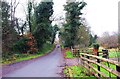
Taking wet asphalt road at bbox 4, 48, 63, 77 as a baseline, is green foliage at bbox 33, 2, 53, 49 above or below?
above

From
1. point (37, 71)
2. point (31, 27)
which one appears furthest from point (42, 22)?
point (37, 71)

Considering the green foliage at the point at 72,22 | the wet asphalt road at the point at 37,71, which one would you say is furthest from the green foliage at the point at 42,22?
the wet asphalt road at the point at 37,71

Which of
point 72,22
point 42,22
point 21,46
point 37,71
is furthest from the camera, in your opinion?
point 72,22

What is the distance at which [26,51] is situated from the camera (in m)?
39.4

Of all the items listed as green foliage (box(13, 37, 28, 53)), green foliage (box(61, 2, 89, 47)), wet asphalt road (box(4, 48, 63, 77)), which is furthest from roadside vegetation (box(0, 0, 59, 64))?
wet asphalt road (box(4, 48, 63, 77))

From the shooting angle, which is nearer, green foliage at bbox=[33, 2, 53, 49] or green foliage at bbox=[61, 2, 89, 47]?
green foliage at bbox=[33, 2, 53, 49]

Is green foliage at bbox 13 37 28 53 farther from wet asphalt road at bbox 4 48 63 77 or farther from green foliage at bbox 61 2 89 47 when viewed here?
wet asphalt road at bbox 4 48 63 77

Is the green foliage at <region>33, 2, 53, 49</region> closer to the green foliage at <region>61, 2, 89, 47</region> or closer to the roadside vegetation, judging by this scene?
the roadside vegetation

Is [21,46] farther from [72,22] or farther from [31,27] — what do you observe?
[72,22]

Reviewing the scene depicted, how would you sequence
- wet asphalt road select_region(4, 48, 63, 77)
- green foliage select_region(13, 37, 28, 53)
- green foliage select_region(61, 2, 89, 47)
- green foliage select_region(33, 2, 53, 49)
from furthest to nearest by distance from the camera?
green foliage select_region(61, 2, 89, 47)
green foliage select_region(33, 2, 53, 49)
green foliage select_region(13, 37, 28, 53)
wet asphalt road select_region(4, 48, 63, 77)

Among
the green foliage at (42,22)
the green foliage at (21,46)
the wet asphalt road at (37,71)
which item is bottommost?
the wet asphalt road at (37,71)

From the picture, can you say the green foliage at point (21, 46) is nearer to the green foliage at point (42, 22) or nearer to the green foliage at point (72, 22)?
the green foliage at point (42, 22)

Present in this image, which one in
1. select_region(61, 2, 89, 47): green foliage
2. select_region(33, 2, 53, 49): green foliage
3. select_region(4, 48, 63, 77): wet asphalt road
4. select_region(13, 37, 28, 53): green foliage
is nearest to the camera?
select_region(4, 48, 63, 77): wet asphalt road

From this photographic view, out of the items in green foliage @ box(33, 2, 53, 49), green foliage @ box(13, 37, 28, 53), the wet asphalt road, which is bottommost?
the wet asphalt road
